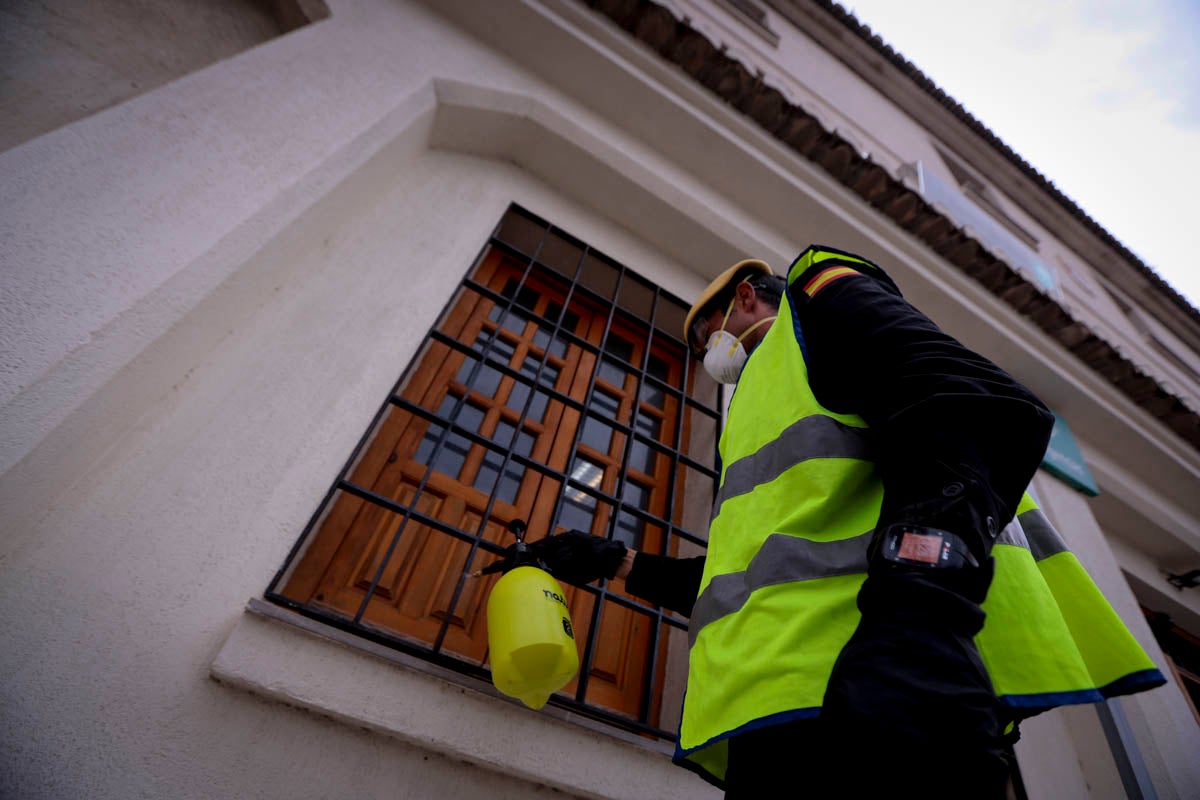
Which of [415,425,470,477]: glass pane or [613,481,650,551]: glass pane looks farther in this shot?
[613,481,650,551]: glass pane

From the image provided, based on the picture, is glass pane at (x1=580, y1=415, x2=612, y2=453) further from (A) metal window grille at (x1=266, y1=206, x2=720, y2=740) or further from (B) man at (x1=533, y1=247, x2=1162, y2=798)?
(B) man at (x1=533, y1=247, x2=1162, y2=798)

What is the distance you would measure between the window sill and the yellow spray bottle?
175 mm

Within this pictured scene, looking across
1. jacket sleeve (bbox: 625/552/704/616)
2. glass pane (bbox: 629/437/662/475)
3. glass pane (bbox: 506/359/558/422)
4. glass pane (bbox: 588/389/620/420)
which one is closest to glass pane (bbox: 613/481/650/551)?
A: glass pane (bbox: 629/437/662/475)

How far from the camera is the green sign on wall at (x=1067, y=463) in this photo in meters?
3.47

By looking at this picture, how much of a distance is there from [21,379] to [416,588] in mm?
1128

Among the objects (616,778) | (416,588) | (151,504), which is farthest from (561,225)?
(616,778)

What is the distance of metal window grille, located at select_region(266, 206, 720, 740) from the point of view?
1.60 meters

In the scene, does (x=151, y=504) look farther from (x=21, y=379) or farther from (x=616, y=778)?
(x=616, y=778)

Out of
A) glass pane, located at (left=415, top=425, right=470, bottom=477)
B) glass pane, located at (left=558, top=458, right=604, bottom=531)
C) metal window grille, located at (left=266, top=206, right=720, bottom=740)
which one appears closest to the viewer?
metal window grille, located at (left=266, top=206, right=720, bottom=740)

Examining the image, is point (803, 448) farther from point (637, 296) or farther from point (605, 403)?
point (637, 296)

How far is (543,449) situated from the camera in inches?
90.7

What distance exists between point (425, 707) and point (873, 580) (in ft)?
3.67

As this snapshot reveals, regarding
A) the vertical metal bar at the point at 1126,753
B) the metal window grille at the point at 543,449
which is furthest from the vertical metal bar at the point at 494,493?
the vertical metal bar at the point at 1126,753

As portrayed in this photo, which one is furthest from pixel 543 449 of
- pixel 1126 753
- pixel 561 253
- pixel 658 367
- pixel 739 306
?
pixel 1126 753
